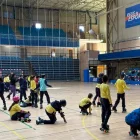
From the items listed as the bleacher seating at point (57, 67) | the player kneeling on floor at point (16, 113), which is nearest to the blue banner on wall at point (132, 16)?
the bleacher seating at point (57, 67)

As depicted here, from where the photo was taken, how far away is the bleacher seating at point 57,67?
133 ft

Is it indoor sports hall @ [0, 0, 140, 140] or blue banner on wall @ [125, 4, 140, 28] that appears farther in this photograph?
indoor sports hall @ [0, 0, 140, 140]

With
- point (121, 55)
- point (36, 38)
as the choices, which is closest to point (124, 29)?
point (121, 55)

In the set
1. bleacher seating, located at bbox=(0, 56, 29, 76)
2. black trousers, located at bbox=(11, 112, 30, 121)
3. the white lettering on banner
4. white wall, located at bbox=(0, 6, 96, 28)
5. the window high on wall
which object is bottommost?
black trousers, located at bbox=(11, 112, 30, 121)

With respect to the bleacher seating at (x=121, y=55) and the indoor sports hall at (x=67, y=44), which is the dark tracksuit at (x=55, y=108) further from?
the bleacher seating at (x=121, y=55)

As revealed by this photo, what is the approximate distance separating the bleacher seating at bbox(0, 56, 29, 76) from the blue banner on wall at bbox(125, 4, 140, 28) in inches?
649

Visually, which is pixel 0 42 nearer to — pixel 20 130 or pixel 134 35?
pixel 134 35

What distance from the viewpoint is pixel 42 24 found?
4800 cm

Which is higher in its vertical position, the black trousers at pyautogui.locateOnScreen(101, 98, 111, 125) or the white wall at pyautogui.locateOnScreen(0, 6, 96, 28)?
the white wall at pyautogui.locateOnScreen(0, 6, 96, 28)

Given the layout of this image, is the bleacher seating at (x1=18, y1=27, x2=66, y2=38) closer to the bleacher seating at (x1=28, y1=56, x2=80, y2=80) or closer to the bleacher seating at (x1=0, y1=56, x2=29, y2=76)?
the bleacher seating at (x1=28, y1=56, x2=80, y2=80)

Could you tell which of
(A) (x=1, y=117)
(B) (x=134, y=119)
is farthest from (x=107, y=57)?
(B) (x=134, y=119)

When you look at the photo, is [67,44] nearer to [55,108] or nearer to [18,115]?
[18,115]

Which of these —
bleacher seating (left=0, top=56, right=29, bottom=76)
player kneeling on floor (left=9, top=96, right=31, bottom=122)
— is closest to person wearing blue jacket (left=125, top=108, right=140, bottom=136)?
player kneeling on floor (left=9, top=96, right=31, bottom=122)

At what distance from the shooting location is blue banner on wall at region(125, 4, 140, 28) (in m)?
32.7
